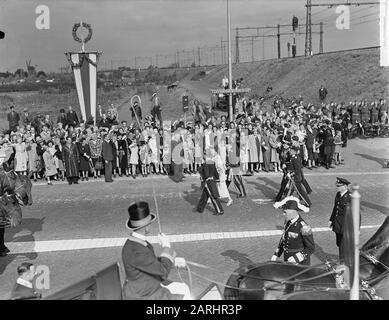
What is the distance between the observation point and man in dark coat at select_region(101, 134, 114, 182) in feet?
49.9

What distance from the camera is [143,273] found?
4453mm

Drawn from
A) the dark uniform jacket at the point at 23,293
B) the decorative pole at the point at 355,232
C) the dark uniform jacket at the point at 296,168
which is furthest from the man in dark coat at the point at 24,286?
the dark uniform jacket at the point at 296,168

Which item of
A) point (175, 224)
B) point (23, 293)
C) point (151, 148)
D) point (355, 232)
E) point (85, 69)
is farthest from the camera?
point (85, 69)

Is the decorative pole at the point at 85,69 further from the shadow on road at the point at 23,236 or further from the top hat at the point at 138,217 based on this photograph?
the top hat at the point at 138,217

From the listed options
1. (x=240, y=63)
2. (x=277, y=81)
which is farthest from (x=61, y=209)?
(x=240, y=63)

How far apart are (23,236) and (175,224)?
3415 mm

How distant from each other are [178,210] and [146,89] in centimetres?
2816

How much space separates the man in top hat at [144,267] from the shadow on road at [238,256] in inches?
147

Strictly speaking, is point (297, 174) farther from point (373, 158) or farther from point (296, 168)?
point (373, 158)

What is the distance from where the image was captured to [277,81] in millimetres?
50562

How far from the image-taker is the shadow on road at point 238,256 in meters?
8.23

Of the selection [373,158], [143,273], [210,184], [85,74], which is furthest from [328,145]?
[143,273]

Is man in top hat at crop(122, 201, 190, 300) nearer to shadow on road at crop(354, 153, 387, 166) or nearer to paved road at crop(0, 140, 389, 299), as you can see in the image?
paved road at crop(0, 140, 389, 299)

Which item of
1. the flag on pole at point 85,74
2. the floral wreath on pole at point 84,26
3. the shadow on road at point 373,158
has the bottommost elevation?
the shadow on road at point 373,158
